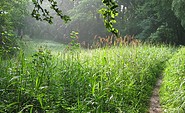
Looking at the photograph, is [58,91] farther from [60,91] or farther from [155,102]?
[155,102]

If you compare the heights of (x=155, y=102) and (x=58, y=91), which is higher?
(x=58, y=91)

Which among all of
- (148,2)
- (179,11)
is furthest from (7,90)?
(148,2)

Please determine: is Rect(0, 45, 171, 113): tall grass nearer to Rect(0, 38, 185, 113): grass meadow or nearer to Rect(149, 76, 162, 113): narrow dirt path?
Rect(0, 38, 185, 113): grass meadow

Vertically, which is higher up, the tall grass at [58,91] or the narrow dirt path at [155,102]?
the tall grass at [58,91]

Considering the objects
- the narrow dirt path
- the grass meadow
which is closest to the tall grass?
the grass meadow

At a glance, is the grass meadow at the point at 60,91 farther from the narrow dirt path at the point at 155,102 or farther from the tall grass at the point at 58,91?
the narrow dirt path at the point at 155,102

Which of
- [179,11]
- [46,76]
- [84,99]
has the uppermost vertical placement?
[179,11]

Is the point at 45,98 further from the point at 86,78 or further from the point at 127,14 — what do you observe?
the point at 127,14

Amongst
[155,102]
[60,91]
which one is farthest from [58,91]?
[155,102]

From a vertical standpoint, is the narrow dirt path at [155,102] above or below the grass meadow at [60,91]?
below

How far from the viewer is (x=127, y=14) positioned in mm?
25875

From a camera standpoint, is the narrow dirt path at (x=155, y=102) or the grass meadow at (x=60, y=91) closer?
the grass meadow at (x=60, y=91)

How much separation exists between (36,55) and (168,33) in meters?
16.8

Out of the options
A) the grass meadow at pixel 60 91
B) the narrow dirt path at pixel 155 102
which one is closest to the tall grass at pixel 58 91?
the grass meadow at pixel 60 91
